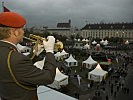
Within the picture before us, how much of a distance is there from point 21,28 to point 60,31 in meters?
140

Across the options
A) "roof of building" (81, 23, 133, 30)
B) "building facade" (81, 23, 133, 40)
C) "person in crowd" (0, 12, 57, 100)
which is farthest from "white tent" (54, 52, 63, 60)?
"roof of building" (81, 23, 133, 30)

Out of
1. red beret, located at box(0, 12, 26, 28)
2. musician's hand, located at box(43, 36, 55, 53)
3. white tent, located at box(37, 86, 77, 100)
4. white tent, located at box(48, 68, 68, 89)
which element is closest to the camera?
red beret, located at box(0, 12, 26, 28)

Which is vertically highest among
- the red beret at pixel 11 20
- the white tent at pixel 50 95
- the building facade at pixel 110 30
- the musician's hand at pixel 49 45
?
the red beret at pixel 11 20

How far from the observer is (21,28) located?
164 centimetres

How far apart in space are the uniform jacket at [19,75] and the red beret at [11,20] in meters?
0.15

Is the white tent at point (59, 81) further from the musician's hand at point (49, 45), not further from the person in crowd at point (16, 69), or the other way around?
the person in crowd at point (16, 69)

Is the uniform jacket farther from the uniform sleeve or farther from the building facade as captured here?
the building facade

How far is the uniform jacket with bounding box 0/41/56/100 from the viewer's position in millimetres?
1438

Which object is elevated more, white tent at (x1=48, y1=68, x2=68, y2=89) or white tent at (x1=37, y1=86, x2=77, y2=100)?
white tent at (x1=37, y1=86, x2=77, y2=100)

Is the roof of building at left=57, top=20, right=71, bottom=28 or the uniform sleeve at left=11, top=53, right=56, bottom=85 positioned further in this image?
the roof of building at left=57, top=20, right=71, bottom=28

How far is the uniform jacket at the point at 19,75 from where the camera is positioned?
1438mm

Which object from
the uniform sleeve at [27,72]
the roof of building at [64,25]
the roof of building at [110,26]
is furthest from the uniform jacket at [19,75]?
the roof of building at [64,25]

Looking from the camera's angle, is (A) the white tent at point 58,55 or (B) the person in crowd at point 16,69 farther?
(A) the white tent at point 58,55

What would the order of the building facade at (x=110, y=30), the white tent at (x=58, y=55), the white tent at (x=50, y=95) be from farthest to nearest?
the building facade at (x=110, y=30) < the white tent at (x=58, y=55) < the white tent at (x=50, y=95)
